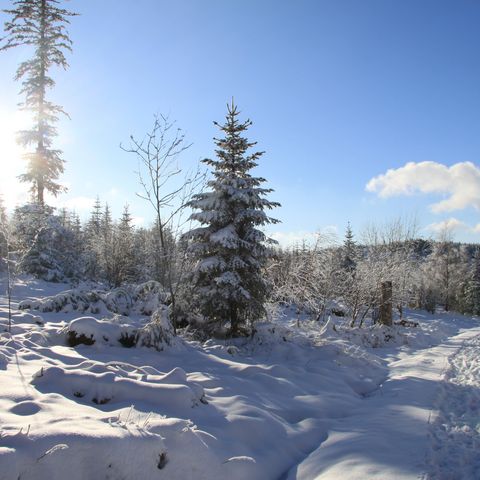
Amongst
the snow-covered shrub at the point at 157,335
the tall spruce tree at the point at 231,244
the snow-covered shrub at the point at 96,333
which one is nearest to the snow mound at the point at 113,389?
the snow-covered shrub at the point at 96,333

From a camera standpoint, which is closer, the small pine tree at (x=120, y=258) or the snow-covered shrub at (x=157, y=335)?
the snow-covered shrub at (x=157, y=335)

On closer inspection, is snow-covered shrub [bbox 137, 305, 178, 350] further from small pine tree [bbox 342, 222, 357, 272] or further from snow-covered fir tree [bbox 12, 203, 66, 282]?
small pine tree [bbox 342, 222, 357, 272]

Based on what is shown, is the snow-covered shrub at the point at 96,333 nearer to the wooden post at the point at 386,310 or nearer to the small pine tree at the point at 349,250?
the wooden post at the point at 386,310

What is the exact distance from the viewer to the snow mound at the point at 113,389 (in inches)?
182

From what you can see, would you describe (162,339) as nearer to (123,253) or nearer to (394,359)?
(394,359)

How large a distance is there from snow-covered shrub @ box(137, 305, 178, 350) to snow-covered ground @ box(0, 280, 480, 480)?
0.54 ft

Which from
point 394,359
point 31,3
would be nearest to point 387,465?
point 394,359

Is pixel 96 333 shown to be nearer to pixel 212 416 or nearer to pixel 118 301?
pixel 212 416

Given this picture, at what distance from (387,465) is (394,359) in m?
8.39

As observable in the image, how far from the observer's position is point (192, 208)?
11633 mm

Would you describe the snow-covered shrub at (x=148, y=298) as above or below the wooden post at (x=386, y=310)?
above

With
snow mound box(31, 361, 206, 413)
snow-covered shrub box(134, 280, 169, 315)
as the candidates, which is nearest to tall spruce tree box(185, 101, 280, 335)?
snow-covered shrub box(134, 280, 169, 315)

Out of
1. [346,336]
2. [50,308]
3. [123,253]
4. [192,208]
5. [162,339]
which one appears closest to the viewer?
Result: [162,339]

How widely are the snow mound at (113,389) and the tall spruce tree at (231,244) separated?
19.2 ft
